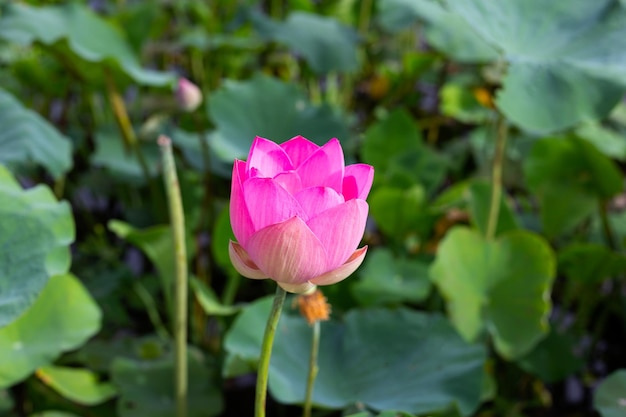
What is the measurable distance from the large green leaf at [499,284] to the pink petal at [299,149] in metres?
0.52

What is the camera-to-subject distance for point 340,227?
398mm

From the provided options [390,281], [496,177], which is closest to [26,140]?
[390,281]

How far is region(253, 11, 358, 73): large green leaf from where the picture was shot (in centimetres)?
157

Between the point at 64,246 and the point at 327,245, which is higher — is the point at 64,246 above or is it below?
below

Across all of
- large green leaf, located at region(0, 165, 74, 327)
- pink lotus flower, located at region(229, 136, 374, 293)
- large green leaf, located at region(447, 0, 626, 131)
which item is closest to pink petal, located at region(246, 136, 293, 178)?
pink lotus flower, located at region(229, 136, 374, 293)

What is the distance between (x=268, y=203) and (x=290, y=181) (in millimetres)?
30

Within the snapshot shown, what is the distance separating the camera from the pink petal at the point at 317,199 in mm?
395

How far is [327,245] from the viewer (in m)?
0.40

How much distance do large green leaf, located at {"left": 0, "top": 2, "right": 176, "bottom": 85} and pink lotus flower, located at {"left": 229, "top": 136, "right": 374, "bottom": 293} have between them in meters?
0.88

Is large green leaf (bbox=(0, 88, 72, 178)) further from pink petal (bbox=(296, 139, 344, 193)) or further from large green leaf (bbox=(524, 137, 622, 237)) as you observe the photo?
large green leaf (bbox=(524, 137, 622, 237))

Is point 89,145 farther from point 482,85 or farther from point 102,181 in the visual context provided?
point 482,85

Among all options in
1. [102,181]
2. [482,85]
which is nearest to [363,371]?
[102,181]

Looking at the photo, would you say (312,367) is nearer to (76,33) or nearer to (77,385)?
(77,385)

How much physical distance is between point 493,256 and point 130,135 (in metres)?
0.73
